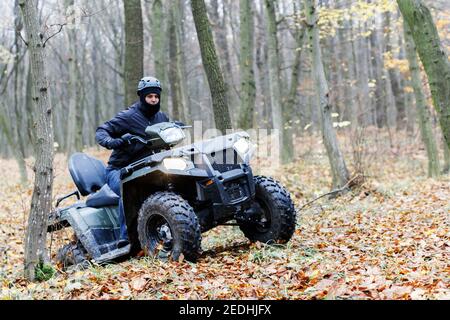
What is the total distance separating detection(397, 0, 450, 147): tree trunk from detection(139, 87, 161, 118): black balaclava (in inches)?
153

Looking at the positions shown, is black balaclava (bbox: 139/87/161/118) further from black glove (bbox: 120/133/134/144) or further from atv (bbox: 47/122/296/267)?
black glove (bbox: 120/133/134/144)

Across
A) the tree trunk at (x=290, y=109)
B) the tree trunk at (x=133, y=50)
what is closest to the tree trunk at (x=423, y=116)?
the tree trunk at (x=290, y=109)

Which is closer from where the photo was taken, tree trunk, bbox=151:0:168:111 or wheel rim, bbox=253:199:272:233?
wheel rim, bbox=253:199:272:233

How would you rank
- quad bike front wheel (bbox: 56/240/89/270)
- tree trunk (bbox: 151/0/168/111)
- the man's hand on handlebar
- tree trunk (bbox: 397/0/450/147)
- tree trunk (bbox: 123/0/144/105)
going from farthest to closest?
tree trunk (bbox: 151/0/168/111) < tree trunk (bbox: 123/0/144/105) < tree trunk (bbox: 397/0/450/147) < quad bike front wheel (bbox: 56/240/89/270) < the man's hand on handlebar

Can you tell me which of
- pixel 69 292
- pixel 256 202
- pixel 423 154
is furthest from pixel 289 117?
pixel 69 292

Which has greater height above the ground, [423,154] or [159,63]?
[159,63]

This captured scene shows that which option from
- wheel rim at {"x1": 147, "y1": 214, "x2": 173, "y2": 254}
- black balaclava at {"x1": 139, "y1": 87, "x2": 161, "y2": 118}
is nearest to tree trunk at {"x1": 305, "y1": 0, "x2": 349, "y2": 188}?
black balaclava at {"x1": 139, "y1": 87, "x2": 161, "y2": 118}

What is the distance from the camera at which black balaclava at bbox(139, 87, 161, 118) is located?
694 cm

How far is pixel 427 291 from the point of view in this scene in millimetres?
4375

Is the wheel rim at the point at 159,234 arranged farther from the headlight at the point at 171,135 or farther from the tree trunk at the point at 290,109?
the tree trunk at the point at 290,109

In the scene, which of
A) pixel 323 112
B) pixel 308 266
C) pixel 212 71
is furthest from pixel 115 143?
pixel 323 112

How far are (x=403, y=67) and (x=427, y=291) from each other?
23.0 metres
